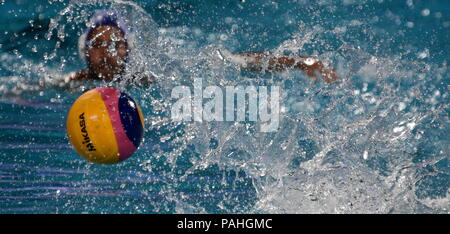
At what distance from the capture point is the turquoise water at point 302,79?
4660mm

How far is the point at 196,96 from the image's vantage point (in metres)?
5.03

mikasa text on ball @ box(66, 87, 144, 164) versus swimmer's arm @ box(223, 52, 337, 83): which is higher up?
mikasa text on ball @ box(66, 87, 144, 164)

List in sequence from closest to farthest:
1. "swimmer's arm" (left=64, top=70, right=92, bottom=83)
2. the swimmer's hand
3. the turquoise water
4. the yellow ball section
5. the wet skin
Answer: the yellow ball section
the wet skin
the turquoise water
the swimmer's hand
"swimmer's arm" (left=64, top=70, right=92, bottom=83)

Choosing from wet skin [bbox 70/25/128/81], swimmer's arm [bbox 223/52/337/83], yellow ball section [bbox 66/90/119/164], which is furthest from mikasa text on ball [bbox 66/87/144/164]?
swimmer's arm [bbox 223/52/337/83]

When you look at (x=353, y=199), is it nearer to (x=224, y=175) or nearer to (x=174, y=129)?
(x=174, y=129)

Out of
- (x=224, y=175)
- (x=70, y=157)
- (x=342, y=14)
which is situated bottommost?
(x=224, y=175)

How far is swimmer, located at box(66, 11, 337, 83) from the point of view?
4.43 m

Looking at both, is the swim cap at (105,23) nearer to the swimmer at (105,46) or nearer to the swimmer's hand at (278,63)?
the swimmer at (105,46)

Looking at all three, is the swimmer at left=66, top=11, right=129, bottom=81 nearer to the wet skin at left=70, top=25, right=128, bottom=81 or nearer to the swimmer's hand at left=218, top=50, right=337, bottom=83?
the wet skin at left=70, top=25, right=128, bottom=81

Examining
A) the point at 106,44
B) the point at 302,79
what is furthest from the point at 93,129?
the point at 302,79

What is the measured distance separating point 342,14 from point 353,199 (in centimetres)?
197

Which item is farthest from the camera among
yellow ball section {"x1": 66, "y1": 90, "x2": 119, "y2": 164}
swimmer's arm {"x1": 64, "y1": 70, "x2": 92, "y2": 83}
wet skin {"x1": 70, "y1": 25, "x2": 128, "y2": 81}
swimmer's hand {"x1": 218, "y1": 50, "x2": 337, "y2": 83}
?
swimmer's arm {"x1": 64, "y1": 70, "x2": 92, "y2": 83}

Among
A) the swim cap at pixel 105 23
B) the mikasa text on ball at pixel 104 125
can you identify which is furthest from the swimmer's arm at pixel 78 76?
the mikasa text on ball at pixel 104 125
